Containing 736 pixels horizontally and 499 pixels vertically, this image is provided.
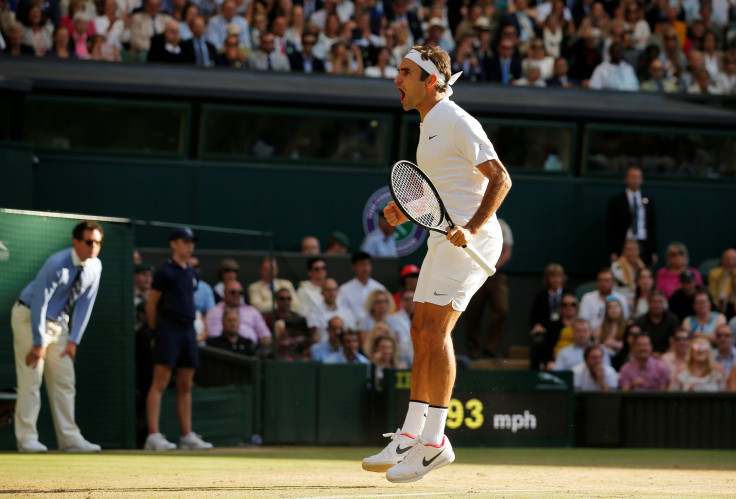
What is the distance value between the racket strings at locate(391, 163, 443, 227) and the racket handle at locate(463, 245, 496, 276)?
22 centimetres

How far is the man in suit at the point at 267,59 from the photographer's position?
1688 cm

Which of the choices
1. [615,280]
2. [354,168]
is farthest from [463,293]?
[354,168]

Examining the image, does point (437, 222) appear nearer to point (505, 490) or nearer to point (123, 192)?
point (505, 490)

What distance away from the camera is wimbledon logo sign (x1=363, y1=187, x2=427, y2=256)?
17484 millimetres

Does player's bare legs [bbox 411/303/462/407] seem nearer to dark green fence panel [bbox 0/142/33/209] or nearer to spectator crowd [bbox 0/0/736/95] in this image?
dark green fence panel [bbox 0/142/33/209]

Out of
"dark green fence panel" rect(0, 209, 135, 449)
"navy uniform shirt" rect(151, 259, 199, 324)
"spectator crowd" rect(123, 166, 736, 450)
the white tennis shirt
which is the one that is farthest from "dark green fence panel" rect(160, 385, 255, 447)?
the white tennis shirt

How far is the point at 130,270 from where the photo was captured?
11.6 m

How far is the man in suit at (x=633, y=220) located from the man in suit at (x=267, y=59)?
5115mm

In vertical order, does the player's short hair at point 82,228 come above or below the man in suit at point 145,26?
below

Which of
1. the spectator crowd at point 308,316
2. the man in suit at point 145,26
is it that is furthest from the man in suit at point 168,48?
the spectator crowd at point 308,316

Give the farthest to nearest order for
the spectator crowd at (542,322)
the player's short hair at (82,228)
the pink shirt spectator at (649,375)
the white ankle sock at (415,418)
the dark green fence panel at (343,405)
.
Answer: the pink shirt spectator at (649,375), the spectator crowd at (542,322), the dark green fence panel at (343,405), the player's short hair at (82,228), the white ankle sock at (415,418)

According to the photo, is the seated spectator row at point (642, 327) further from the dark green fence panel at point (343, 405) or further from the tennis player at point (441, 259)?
the tennis player at point (441, 259)

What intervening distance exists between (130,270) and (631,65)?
1016cm

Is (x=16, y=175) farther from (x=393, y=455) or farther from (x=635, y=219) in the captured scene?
(x=393, y=455)
